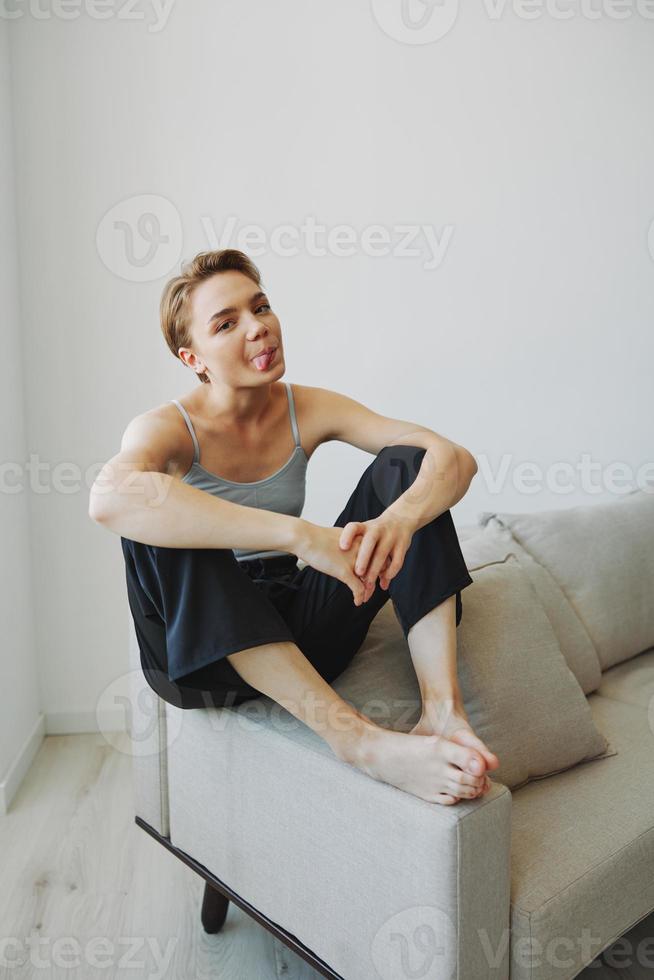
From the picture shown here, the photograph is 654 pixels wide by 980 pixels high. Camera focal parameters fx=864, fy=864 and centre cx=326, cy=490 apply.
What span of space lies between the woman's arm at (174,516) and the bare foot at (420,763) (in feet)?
1.04

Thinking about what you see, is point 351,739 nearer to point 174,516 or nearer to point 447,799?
point 447,799

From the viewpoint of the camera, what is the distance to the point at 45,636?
8.82 ft

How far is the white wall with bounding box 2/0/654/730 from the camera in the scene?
2.49 m

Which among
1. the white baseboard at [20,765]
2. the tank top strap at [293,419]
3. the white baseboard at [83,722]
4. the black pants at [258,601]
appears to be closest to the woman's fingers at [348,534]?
the black pants at [258,601]

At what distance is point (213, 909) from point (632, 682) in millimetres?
1087

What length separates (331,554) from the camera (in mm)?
1369

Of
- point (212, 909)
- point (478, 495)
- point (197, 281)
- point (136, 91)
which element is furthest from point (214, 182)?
point (212, 909)

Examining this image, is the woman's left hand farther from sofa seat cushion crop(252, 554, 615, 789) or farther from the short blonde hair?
the short blonde hair

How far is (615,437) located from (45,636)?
194 cm

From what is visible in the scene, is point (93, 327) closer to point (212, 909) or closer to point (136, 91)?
point (136, 91)

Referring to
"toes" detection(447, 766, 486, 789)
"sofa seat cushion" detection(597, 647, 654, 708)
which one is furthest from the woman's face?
"sofa seat cushion" detection(597, 647, 654, 708)

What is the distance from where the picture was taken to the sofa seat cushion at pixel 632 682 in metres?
1.98

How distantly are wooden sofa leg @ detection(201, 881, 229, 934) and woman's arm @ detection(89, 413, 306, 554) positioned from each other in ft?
2.62

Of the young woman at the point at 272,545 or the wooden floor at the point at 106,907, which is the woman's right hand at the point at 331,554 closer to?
the young woman at the point at 272,545
